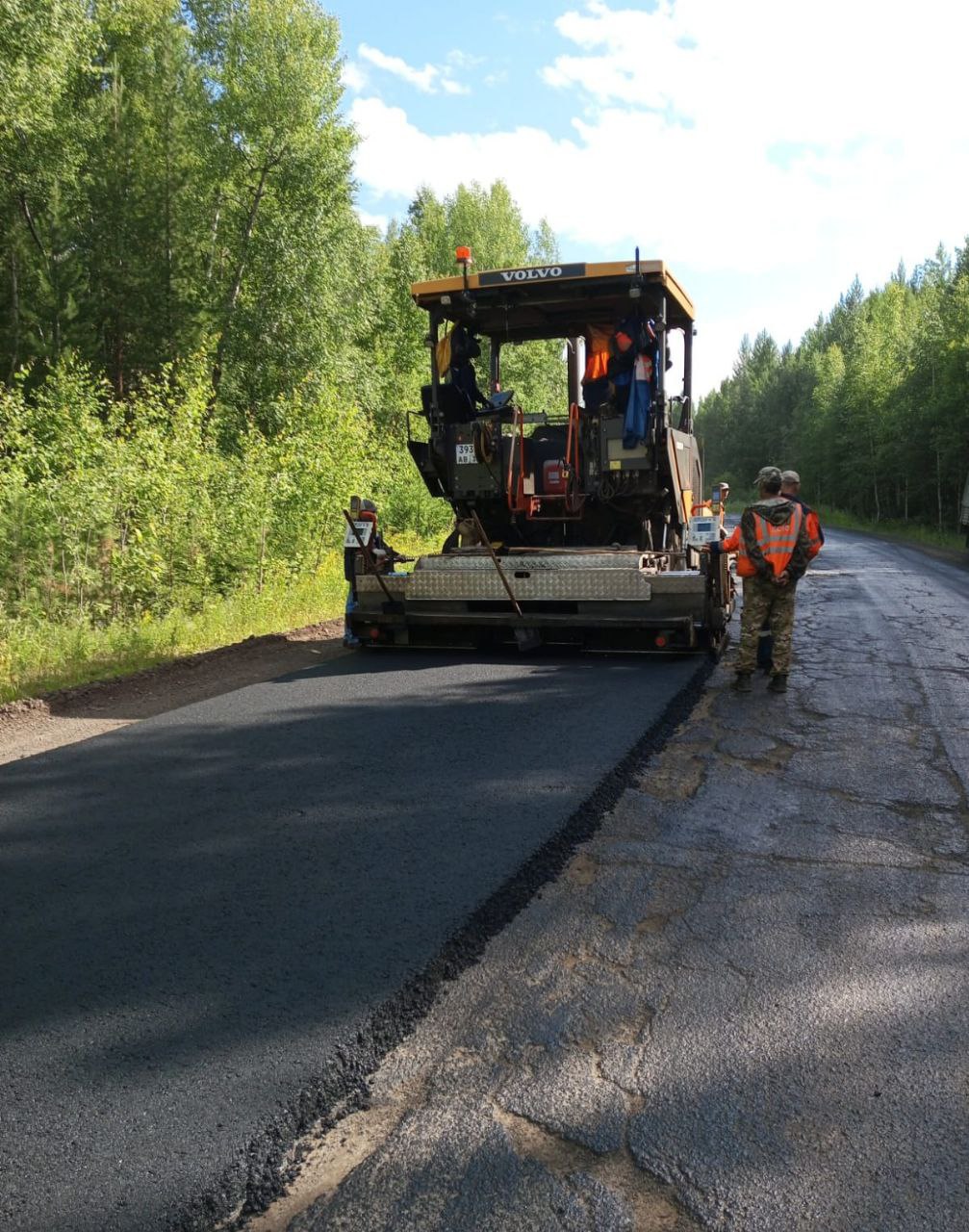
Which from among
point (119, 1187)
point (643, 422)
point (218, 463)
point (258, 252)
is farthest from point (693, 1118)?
point (258, 252)

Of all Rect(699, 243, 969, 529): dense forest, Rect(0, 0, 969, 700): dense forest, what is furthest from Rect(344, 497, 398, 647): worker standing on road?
Rect(699, 243, 969, 529): dense forest

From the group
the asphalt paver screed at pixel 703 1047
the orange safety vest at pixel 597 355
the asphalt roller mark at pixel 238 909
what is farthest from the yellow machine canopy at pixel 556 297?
Answer: the asphalt paver screed at pixel 703 1047

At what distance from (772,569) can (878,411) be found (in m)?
47.1

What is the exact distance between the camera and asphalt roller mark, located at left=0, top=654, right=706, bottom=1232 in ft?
6.73

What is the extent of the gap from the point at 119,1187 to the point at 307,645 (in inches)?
300

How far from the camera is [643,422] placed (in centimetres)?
841

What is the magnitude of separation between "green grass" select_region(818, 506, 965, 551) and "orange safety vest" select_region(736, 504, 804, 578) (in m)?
24.6

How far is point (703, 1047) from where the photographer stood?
2.45 m

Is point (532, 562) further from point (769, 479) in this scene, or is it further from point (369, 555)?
point (769, 479)

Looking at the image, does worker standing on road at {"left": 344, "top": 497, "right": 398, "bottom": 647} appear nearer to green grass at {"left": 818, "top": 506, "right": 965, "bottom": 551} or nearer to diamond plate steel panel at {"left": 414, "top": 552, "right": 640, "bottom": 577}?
diamond plate steel panel at {"left": 414, "top": 552, "right": 640, "bottom": 577}

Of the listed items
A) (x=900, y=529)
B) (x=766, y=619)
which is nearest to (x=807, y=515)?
(x=766, y=619)

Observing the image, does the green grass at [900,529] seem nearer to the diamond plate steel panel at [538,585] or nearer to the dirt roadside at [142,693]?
the diamond plate steel panel at [538,585]

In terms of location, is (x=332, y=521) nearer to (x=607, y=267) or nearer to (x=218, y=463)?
(x=218, y=463)

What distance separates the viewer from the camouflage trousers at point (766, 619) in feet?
23.1
